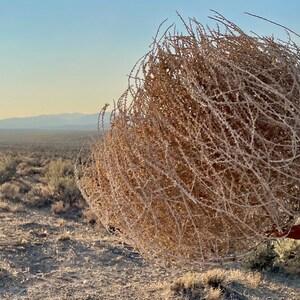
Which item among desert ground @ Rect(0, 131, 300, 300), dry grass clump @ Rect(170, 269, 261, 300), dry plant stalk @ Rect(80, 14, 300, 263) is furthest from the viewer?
desert ground @ Rect(0, 131, 300, 300)

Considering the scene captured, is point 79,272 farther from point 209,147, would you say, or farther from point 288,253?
point 209,147

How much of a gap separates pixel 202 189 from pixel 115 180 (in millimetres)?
774

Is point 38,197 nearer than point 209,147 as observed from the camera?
No

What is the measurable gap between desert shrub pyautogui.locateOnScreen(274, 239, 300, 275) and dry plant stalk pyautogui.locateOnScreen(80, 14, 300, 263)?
19.6 ft

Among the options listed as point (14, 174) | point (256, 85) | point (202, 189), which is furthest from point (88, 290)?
point (14, 174)

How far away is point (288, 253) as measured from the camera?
980cm

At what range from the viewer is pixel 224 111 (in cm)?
348

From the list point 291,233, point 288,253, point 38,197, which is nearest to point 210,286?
point 288,253

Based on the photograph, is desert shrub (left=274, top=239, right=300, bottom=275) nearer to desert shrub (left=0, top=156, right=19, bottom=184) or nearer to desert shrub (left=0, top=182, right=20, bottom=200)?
desert shrub (left=0, top=182, right=20, bottom=200)

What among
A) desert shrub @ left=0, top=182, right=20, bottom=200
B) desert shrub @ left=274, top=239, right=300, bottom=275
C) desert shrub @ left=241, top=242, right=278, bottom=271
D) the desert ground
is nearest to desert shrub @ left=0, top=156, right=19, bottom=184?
desert shrub @ left=0, top=182, right=20, bottom=200

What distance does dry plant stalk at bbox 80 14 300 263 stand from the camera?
338 centimetres

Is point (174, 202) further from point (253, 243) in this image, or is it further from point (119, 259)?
point (119, 259)

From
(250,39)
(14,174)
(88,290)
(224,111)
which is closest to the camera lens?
(224,111)

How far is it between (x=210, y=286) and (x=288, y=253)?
9.05 ft
